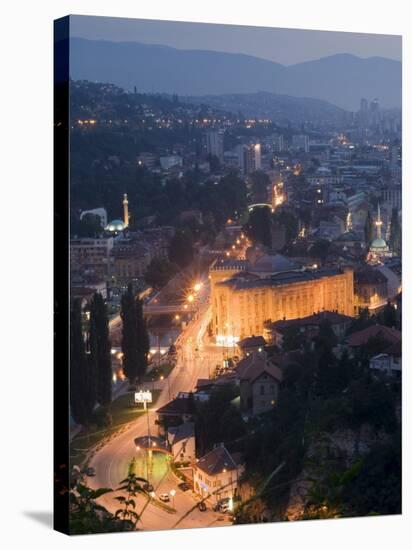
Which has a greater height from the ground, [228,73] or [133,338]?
[228,73]

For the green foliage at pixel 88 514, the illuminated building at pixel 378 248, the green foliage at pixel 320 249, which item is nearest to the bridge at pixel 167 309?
the green foliage at pixel 320 249

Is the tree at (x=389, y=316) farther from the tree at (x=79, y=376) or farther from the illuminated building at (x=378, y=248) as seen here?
the tree at (x=79, y=376)

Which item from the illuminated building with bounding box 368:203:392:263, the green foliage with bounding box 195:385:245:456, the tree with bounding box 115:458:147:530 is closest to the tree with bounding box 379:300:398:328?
the illuminated building with bounding box 368:203:392:263

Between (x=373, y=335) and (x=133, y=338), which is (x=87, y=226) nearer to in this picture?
(x=133, y=338)

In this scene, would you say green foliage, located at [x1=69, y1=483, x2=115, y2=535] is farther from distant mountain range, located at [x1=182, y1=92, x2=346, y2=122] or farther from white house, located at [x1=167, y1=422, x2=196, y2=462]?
distant mountain range, located at [x1=182, y1=92, x2=346, y2=122]

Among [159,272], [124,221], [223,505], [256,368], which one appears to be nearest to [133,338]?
[159,272]

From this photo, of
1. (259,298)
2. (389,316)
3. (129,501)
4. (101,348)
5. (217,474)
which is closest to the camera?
(129,501)
